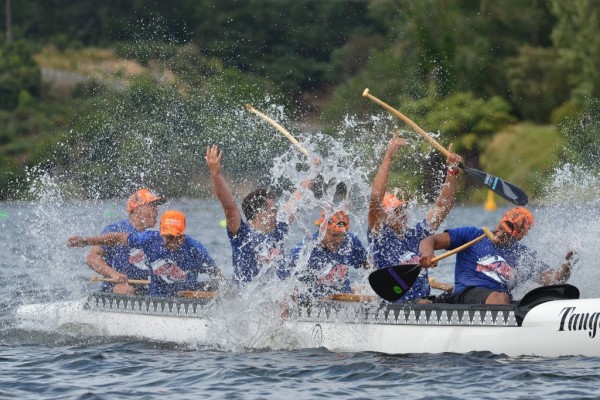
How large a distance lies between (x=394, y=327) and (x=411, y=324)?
192mm

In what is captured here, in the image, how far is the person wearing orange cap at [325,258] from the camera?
12.1 meters

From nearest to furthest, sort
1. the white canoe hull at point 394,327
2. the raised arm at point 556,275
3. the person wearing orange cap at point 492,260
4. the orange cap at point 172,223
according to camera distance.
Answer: the white canoe hull at point 394,327 → the person wearing orange cap at point 492,260 → the raised arm at point 556,275 → the orange cap at point 172,223

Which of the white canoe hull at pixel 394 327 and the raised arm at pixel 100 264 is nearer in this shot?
the white canoe hull at pixel 394 327

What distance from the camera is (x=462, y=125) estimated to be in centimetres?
4481

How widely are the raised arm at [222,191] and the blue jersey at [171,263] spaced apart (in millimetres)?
1117

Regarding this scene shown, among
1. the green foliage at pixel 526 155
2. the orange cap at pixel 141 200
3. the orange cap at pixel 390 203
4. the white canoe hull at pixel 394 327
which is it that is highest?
the green foliage at pixel 526 155

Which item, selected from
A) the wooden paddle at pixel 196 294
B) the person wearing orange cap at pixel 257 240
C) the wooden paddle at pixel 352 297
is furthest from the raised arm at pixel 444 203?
the wooden paddle at pixel 196 294

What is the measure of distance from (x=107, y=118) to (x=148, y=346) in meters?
28.8

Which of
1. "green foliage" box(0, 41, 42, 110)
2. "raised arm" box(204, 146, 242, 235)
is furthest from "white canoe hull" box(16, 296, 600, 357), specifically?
"green foliage" box(0, 41, 42, 110)

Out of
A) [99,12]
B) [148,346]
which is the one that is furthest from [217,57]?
[148,346]

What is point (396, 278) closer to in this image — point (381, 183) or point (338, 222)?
point (338, 222)

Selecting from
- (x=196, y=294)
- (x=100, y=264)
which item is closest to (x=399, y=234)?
(x=196, y=294)

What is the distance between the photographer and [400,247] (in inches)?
480

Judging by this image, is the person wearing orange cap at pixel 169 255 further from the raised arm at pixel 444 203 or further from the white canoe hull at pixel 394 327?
the raised arm at pixel 444 203
